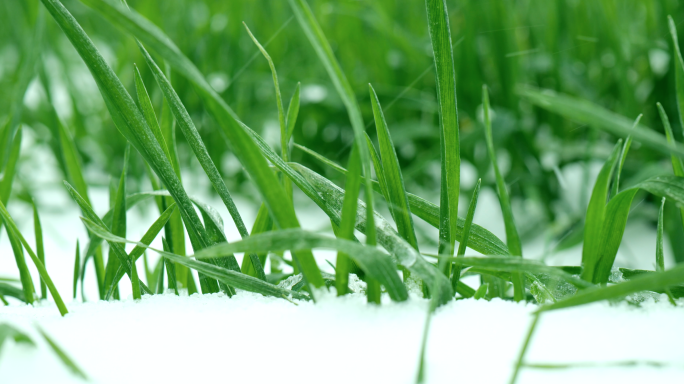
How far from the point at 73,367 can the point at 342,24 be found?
4.27 ft

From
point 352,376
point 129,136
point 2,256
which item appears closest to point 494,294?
point 352,376

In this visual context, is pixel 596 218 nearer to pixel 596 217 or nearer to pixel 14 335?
pixel 596 217

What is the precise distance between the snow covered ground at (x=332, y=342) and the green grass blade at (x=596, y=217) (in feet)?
0.12

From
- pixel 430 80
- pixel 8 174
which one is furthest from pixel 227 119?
pixel 430 80

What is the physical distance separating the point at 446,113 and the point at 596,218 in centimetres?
13

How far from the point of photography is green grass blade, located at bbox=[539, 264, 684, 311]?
0.25 metres

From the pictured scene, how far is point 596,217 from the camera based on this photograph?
38cm

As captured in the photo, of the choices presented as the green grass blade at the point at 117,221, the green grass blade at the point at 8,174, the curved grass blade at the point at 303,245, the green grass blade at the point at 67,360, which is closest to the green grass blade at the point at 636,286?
the curved grass blade at the point at 303,245

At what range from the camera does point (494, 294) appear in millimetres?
489

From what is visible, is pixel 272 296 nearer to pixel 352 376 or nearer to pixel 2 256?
pixel 352 376

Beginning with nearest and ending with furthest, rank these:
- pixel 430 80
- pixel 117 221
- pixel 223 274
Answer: pixel 223 274
pixel 117 221
pixel 430 80

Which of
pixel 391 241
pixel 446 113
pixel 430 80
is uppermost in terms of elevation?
pixel 430 80

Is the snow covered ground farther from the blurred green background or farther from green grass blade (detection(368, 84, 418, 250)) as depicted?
the blurred green background

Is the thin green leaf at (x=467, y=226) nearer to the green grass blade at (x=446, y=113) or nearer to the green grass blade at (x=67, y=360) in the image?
the green grass blade at (x=446, y=113)
